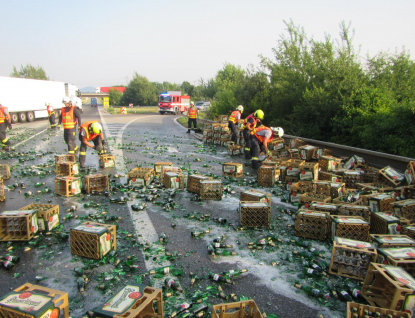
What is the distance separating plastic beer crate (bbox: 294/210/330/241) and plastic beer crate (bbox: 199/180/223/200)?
251 centimetres

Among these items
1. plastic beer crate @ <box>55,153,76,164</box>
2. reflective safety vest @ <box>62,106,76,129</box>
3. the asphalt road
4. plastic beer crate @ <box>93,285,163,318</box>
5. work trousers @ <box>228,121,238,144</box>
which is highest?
reflective safety vest @ <box>62,106,76,129</box>

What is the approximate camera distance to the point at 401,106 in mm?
10977

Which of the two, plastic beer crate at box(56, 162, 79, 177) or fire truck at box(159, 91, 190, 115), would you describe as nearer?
plastic beer crate at box(56, 162, 79, 177)

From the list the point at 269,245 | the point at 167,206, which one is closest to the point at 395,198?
the point at 269,245

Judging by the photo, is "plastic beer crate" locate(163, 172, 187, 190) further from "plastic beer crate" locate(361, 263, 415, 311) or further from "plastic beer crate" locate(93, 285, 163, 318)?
"plastic beer crate" locate(361, 263, 415, 311)

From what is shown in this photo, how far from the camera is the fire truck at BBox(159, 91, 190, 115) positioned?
46062 millimetres

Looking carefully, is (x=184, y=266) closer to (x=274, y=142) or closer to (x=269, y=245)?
(x=269, y=245)

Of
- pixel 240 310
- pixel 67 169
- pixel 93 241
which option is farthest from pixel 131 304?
pixel 67 169

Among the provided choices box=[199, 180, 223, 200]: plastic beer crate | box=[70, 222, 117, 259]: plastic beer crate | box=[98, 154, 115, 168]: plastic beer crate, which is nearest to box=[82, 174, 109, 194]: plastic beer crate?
box=[199, 180, 223, 200]: plastic beer crate

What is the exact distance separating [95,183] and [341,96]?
1105 centimetres

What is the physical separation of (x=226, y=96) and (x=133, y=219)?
2224 cm

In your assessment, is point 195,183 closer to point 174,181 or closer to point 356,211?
point 174,181

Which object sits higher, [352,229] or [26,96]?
[26,96]

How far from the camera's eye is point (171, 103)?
46.2m
